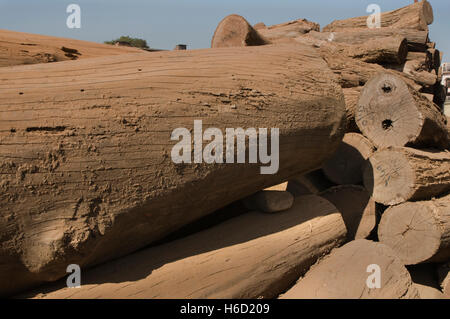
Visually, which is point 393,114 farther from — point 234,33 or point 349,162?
point 234,33

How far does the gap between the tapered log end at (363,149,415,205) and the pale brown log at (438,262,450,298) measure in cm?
69

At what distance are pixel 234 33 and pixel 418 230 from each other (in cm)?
247

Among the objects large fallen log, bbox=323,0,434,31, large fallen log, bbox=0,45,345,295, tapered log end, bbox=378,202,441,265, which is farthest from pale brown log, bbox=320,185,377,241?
large fallen log, bbox=323,0,434,31

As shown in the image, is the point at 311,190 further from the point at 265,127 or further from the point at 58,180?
the point at 58,180

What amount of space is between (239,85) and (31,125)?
1192mm

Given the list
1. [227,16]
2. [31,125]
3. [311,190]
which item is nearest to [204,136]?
[31,125]

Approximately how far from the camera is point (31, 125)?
1704mm

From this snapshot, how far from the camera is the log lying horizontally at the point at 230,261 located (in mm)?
1929

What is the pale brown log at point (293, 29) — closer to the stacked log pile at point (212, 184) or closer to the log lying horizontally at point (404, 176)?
the stacked log pile at point (212, 184)

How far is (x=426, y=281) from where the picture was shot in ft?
10.2

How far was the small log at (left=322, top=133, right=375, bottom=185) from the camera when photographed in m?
3.44

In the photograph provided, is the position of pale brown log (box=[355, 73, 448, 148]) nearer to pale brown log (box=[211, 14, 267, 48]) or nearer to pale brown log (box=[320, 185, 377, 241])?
pale brown log (box=[320, 185, 377, 241])

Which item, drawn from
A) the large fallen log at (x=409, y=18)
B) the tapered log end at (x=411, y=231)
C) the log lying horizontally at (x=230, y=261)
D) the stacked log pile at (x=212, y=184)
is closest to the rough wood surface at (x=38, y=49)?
the stacked log pile at (x=212, y=184)

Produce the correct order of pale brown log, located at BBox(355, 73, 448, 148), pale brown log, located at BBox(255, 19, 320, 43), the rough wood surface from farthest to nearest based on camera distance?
1. pale brown log, located at BBox(255, 19, 320, 43)
2. pale brown log, located at BBox(355, 73, 448, 148)
3. the rough wood surface
